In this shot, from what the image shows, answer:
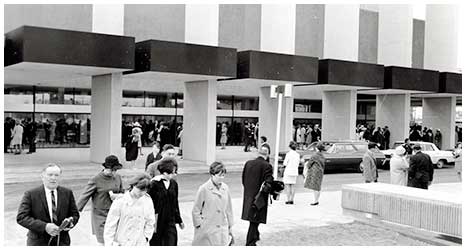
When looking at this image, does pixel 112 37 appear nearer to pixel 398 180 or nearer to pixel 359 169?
pixel 398 180

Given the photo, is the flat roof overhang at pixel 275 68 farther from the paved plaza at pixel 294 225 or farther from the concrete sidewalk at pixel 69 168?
the paved plaza at pixel 294 225

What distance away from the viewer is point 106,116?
1905 centimetres

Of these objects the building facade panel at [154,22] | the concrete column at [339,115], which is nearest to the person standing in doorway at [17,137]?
the building facade panel at [154,22]

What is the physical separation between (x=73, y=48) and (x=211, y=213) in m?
10.7

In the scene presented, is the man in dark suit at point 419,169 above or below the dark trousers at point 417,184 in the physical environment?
above

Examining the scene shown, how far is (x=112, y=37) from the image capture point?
55.0ft

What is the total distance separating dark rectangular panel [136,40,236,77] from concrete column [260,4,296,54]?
490cm

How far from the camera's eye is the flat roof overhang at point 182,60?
17609mm

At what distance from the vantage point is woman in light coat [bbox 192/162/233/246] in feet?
22.5

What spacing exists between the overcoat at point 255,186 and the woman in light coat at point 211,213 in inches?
67.1

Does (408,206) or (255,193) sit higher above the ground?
(255,193)

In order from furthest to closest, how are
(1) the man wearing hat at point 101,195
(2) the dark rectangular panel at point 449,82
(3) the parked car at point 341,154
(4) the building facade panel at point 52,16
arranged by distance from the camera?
(4) the building facade panel at point 52,16 → (2) the dark rectangular panel at point 449,82 → (3) the parked car at point 341,154 → (1) the man wearing hat at point 101,195

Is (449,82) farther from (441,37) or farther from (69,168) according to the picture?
(69,168)

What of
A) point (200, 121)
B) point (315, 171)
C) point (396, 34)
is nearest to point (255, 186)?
point (315, 171)
